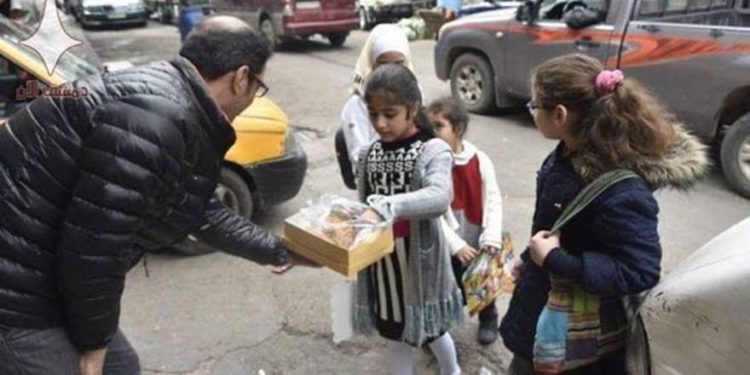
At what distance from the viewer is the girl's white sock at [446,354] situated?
9.02ft

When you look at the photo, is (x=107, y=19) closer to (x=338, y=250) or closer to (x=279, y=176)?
(x=279, y=176)

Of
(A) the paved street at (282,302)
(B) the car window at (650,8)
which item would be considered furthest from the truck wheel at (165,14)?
(B) the car window at (650,8)

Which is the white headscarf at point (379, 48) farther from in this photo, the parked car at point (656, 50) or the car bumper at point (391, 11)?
the car bumper at point (391, 11)

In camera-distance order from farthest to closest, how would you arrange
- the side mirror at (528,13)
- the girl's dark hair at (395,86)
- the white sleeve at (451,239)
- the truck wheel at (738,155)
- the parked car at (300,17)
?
1. the parked car at (300,17)
2. the side mirror at (528,13)
3. the truck wheel at (738,155)
4. the white sleeve at (451,239)
5. the girl's dark hair at (395,86)

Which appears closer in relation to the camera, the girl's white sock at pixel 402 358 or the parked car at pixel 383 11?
the girl's white sock at pixel 402 358

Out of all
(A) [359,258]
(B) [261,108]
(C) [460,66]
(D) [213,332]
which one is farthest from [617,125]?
(C) [460,66]

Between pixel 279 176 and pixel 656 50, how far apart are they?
373cm

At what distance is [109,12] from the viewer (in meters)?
19.9

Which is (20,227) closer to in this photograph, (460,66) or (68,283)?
(68,283)

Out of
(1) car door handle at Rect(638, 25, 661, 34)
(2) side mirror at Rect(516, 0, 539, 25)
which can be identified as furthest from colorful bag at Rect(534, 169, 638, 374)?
(2) side mirror at Rect(516, 0, 539, 25)

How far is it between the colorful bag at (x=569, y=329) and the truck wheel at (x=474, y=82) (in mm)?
6185

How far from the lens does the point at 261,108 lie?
15.1 feet

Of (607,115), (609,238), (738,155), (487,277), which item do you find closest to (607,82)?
(607,115)

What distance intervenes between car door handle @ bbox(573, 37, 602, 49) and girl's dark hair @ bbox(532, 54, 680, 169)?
485 cm
